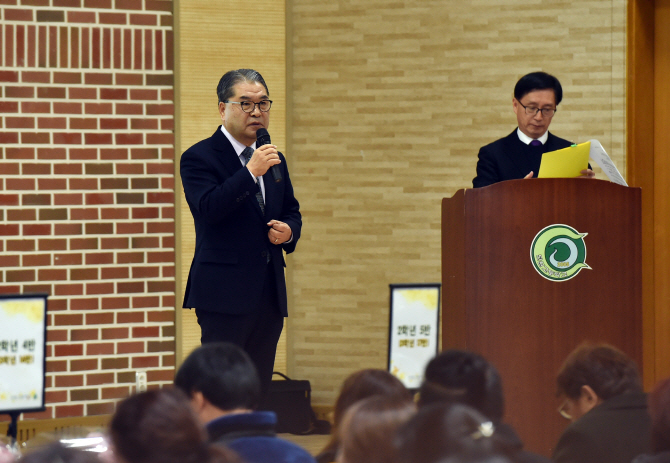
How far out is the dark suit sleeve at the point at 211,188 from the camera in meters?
2.72

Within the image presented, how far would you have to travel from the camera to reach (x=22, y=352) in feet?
11.1

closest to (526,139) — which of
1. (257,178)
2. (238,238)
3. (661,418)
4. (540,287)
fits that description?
(540,287)

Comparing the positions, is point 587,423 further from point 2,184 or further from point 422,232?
point 2,184

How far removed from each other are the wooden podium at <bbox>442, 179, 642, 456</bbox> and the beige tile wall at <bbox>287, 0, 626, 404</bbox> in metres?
1.78

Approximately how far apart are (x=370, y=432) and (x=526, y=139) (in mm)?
2024

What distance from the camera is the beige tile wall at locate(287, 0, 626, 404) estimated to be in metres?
4.57

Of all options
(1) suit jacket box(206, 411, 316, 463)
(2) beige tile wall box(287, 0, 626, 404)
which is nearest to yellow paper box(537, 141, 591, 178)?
(1) suit jacket box(206, 411, 316, 463)

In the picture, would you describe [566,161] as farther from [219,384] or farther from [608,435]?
[219,384]

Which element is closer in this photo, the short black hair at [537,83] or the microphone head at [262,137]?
the microphone head at [262,137]

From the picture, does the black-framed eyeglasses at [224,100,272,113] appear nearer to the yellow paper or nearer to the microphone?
the microphone

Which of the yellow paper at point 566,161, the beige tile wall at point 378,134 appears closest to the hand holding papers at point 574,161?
the yellow paper at point 566,161

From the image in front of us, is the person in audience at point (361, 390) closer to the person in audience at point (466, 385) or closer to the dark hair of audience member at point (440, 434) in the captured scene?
the person in audience at point (466, 385)

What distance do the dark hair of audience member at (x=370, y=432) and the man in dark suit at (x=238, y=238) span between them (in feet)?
4.20

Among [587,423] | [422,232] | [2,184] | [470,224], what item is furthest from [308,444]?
[587,423]
